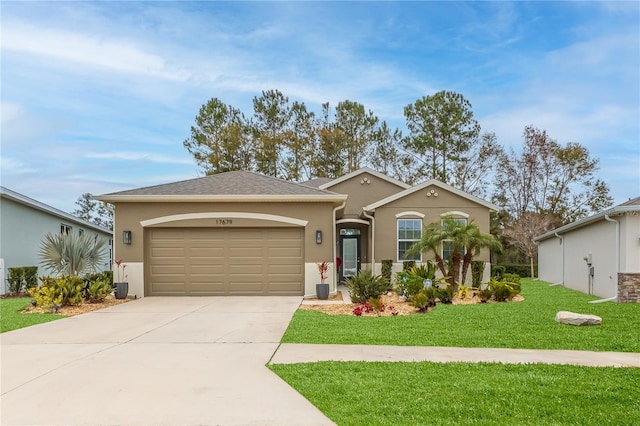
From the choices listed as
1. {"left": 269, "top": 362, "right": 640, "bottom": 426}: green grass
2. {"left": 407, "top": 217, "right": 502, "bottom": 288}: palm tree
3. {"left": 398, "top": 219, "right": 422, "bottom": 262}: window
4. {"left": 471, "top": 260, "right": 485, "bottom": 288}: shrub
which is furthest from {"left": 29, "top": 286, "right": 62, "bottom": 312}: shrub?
{"left": 471, "top": 260, "right": 485, "bottom": 288}: shrub

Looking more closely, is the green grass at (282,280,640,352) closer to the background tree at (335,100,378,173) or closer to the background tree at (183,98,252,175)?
the background tree at (335,100,378,173)

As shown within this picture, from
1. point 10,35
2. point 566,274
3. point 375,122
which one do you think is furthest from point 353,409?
point 375,122

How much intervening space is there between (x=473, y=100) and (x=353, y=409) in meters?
30.3

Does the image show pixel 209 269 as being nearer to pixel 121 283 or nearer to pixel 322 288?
pixel 121 283

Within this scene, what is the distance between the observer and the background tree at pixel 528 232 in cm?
2684

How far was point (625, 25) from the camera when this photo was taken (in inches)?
507

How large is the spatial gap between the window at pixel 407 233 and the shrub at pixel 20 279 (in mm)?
13438

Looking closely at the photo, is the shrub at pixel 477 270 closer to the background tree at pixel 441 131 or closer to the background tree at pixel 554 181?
the background tree at pixel 554 181

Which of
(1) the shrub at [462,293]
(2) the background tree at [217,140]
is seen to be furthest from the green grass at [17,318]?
(2) the background tree at [217,140]

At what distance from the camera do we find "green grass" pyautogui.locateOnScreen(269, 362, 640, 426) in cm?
437

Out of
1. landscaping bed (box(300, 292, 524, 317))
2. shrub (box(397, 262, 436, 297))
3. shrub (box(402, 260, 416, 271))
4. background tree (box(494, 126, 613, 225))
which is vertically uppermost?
background tree (box(494, 126, 613, 225))

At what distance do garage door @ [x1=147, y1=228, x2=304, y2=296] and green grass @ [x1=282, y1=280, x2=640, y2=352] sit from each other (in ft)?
12.1

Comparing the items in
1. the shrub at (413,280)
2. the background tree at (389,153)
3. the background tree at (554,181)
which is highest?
the background tree at (389,153)

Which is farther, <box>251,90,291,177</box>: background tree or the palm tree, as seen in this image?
<box>251,90,291,177</box>: background tree
